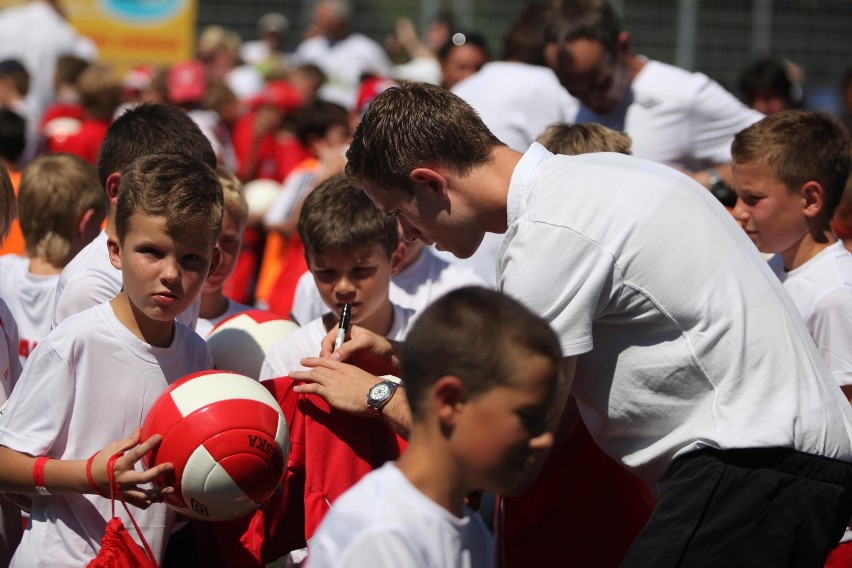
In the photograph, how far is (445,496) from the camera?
8.89ft

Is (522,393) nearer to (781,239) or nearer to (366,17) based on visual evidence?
(781,239)

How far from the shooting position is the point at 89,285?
4156 millimetres

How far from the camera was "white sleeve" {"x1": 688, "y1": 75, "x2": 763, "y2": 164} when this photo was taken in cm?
657

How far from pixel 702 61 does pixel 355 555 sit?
16082 millimetres

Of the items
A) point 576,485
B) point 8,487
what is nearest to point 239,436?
point 8,487

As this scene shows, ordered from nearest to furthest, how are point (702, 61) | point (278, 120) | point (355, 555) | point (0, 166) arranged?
point (355, 555) < point (0, 166) < point (278, 120) < point (702, 61)

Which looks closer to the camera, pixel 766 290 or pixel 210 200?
pixel 766 290

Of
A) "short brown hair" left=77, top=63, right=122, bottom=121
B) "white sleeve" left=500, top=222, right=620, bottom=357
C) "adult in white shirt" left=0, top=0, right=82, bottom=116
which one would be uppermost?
"white sleeve" left=500, top=222, right=620, bottom=357

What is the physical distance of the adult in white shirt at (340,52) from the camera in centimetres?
1609

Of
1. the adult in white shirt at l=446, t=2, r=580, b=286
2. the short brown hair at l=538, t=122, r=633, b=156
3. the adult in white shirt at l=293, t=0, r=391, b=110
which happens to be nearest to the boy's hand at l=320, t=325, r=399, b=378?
the short brown hair at l=538, t=122, r=633, b=156

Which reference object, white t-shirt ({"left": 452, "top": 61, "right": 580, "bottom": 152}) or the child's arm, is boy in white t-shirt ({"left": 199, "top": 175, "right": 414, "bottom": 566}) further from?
white t-shirt ({"left": 452, "top": 61, "right": 580, "bottom": 152})

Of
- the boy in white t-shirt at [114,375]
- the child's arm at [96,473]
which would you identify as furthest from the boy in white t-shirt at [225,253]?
the child's arm at [96,473]

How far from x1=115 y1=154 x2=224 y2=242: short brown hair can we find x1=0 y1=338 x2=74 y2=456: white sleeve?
505 millimetres

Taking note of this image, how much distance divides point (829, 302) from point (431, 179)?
6.10 feet
